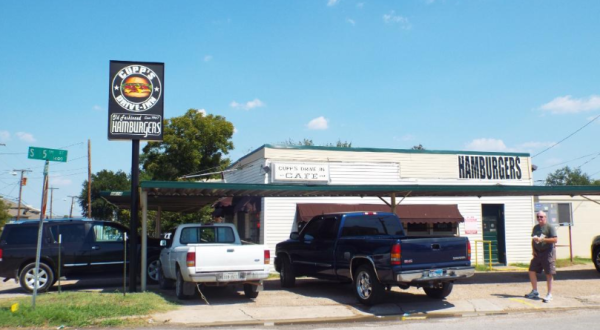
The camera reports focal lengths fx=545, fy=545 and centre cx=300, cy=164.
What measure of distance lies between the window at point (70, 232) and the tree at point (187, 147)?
2066 cm

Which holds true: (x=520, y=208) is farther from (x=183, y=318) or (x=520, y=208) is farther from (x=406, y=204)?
(x=183, y=318)

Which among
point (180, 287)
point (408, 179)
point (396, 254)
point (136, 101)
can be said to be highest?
point (136, 101)

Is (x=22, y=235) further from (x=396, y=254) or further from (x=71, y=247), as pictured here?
(x=396, y=254)

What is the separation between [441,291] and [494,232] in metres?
12.8

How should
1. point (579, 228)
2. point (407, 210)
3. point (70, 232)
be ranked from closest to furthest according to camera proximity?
point (70, 232), point (407, 210), point (579, 228)

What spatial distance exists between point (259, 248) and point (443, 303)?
13.5 ft

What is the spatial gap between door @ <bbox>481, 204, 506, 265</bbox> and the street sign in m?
18.2

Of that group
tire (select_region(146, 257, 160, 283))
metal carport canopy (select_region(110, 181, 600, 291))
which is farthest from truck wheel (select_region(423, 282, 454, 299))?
tire (select_region(146, 257, 160, 283))

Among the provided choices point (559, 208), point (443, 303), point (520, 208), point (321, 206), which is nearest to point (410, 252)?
point (443, 303)

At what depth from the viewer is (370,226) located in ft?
41.6

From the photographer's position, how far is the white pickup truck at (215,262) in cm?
1123

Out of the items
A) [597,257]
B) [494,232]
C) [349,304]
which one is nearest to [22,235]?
[349,304]

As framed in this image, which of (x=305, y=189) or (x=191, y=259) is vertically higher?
(x=305, y=189)

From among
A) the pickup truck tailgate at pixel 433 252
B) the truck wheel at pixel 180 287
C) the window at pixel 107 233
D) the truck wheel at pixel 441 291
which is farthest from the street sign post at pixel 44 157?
the truck wheel at pixel 441 291
